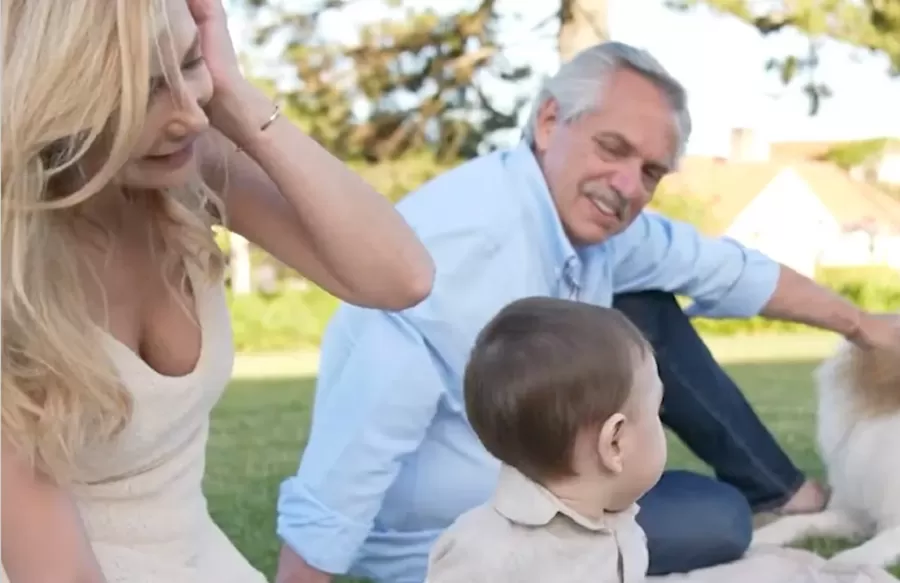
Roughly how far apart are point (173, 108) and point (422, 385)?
2.71 ft

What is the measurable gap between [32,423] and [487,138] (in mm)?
9135

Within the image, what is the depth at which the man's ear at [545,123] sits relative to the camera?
2.04 m

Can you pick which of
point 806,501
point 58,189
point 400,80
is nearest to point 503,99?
point 400,80

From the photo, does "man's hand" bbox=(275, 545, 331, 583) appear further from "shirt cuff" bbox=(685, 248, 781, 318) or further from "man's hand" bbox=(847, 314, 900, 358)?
"man's hand" bbox=(847, 314, 900, 358)

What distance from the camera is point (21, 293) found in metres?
1.02

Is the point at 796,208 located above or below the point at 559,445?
below

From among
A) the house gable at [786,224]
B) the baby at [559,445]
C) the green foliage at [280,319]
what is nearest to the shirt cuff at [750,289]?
the baby at [559,445]

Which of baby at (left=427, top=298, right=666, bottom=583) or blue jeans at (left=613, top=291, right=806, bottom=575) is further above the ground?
baby at (left=427, top=298, right=666, bottom=583)

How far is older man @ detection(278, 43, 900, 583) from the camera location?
1.81m

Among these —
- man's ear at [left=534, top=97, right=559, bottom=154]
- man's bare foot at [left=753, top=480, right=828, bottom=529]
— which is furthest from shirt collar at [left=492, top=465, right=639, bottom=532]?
man's bare foot at [left=753, top=480, right=828, bottom=529]

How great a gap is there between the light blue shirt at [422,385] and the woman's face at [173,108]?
2.30 feet

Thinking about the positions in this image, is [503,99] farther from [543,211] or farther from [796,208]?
[543,211]

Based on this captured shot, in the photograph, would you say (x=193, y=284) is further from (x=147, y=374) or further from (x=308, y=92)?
(x=308, y=92)

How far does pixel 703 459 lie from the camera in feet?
8.47
